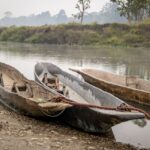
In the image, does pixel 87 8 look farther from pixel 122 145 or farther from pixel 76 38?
pixel 122 145

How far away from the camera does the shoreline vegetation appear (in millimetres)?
55281

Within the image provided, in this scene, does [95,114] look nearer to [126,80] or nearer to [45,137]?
[45,137]

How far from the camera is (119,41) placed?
55.6 m

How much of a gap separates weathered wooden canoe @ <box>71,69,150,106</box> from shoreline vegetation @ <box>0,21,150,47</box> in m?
37.7

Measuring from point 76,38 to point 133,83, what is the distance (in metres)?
46.0

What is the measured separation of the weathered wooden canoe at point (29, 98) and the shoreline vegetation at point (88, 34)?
41.6 m

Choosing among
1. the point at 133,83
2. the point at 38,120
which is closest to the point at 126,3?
the point at 133,83

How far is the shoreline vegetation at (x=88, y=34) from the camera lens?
5528 centimetres

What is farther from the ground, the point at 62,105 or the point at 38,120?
the point at 62,105

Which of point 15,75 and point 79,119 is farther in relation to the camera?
point 15,75

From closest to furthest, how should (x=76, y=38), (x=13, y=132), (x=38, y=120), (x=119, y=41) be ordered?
(x=13, y=132) → (x=38, y=120) → (x=119, y=41) → (x=76, y=38)

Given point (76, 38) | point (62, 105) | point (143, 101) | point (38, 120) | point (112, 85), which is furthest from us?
point (76, 38)

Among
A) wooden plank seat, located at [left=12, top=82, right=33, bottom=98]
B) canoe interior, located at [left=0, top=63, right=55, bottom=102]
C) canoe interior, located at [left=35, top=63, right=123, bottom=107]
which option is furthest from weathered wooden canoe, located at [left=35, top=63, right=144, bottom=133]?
wooden plank seat, located at [left=12, top=82, right=33, bottom=98]

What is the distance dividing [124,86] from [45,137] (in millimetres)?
6128
